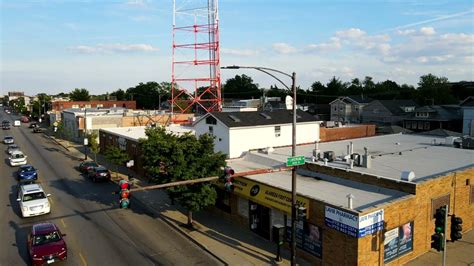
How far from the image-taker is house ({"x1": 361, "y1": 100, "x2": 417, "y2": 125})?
288 ft

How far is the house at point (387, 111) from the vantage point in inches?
3455

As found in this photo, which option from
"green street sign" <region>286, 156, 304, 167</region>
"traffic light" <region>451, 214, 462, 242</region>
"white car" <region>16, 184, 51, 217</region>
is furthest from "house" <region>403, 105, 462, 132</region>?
"white car" <region>16, 184, 51, 217</region>

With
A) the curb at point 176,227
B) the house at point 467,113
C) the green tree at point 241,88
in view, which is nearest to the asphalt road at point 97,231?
the curb at point 176,227

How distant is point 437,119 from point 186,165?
224 feet

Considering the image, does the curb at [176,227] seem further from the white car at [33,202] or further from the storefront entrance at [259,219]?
the white car at [33,202]

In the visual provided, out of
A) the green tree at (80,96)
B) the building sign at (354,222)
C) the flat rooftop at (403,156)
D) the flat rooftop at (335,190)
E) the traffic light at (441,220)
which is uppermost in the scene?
the green tree at (80,96)

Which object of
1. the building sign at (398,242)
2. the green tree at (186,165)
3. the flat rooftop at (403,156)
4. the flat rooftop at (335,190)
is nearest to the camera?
the building sign at (398,242)

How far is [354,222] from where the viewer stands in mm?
16500

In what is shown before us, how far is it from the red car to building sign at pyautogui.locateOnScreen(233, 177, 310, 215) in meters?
10.3

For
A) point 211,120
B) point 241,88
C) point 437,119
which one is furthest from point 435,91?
point 211,120

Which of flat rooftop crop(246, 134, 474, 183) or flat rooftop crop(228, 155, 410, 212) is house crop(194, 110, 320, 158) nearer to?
flat rooftop crop(246, 134, 474, 183)

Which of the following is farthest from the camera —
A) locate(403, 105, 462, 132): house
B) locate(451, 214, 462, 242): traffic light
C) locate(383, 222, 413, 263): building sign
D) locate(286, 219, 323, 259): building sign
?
locate(403, 105, 462, 132): house

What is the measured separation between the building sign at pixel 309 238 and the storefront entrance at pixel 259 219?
2429 mm

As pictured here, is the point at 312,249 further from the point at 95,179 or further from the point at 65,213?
the point at 95,179
